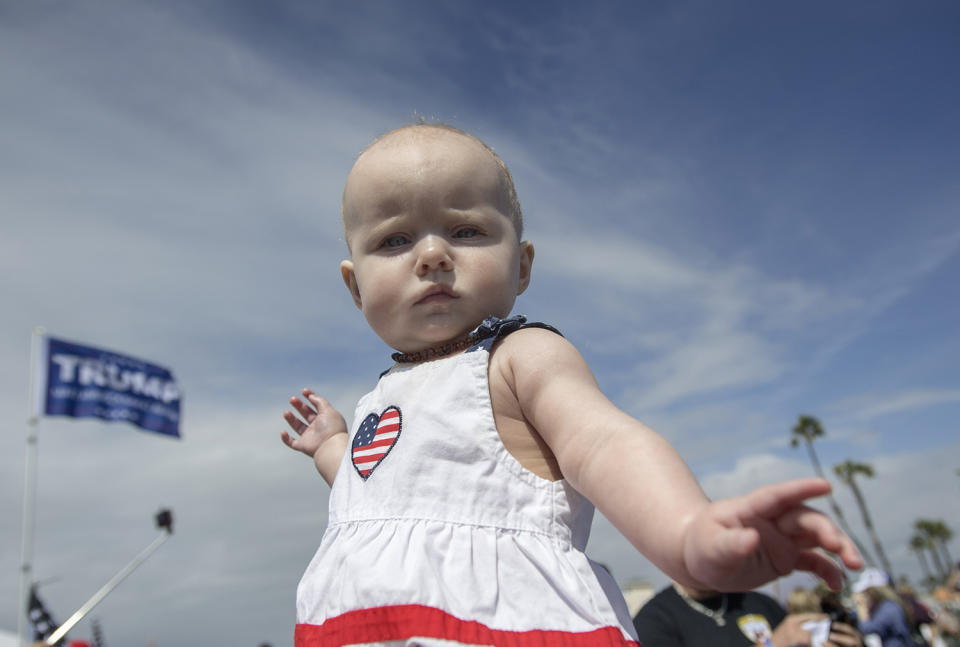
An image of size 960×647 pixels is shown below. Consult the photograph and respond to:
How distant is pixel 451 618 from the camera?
4.67 ft

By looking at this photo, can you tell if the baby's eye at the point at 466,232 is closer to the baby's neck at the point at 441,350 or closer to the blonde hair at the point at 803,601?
the baby's neck at the point at 441,350

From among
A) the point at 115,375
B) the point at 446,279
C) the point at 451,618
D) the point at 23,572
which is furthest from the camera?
the point at 115,375

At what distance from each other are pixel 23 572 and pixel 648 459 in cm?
1286

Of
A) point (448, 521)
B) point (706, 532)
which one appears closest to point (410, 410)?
point (448, 521)

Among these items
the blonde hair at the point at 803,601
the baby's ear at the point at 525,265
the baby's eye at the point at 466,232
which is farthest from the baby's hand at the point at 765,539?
the blonde hair at the point at 803,601

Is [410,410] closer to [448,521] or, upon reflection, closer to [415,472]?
[415,472]

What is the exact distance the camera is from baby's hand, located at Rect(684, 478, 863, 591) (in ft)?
3.26

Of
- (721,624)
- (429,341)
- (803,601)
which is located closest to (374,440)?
(429,341)

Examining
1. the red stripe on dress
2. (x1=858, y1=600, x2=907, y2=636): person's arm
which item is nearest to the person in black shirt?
the red stripe on dress

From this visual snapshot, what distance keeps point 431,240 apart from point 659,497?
0.95 m

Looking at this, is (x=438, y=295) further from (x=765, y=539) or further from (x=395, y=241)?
(x=765, y=539)

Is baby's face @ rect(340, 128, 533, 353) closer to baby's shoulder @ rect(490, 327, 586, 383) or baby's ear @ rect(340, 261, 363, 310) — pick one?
baby's shoulder @ rect(490, 327, 586, 383)

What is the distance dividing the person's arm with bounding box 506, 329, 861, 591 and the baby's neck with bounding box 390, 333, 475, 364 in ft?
0.68

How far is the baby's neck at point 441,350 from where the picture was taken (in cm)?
190
